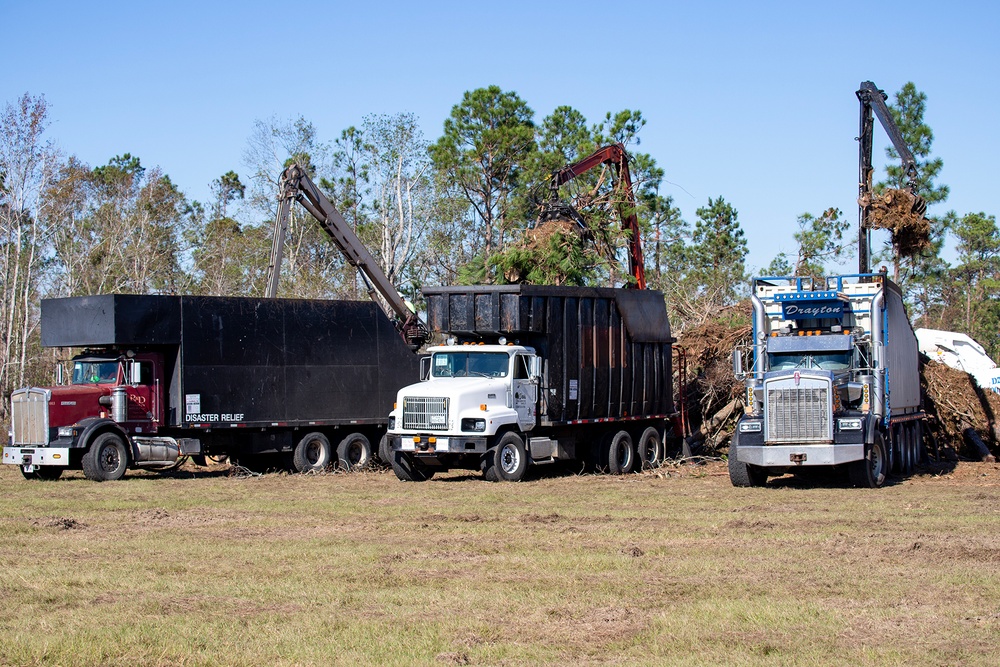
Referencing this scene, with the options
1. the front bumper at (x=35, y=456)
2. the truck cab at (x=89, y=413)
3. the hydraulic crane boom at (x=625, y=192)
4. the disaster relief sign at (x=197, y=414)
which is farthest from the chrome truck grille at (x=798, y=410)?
the hydraulic crane boom at (x=625, y=192)

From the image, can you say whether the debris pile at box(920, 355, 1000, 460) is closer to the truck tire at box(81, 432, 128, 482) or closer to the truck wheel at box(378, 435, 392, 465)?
the truck wheel at box(378, 435, 392, 465)

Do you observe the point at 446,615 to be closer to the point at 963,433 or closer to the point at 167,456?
the point at 167,456

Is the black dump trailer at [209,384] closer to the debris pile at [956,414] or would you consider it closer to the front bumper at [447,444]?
the front bumper at [447,444]

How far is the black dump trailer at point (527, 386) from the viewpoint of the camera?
70.5ft

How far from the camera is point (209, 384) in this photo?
23.3 m

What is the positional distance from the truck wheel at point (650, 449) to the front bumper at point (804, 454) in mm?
5802

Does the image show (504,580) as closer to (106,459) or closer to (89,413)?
(106,459)

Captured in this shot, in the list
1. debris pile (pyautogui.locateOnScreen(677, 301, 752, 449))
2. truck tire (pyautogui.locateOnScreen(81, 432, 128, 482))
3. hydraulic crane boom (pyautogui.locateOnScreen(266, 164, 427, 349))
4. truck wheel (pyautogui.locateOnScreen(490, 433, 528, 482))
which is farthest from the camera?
hydraulic crane boom (pyautogui.locateOnScreen(266, 164, 427, 349))

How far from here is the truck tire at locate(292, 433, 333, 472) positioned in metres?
24.8

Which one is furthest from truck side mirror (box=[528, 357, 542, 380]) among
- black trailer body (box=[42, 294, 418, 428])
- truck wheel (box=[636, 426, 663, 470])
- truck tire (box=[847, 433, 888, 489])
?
truck tire (box=[847, 433, 888, 489])

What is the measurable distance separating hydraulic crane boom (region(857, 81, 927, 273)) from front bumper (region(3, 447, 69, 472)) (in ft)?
56.7

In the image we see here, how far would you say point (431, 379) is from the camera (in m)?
22.5

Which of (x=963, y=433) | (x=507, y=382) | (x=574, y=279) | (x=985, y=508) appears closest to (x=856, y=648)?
(x=985, y=508)

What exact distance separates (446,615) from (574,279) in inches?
889
